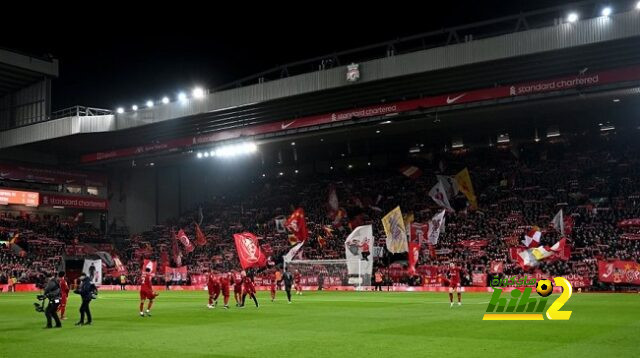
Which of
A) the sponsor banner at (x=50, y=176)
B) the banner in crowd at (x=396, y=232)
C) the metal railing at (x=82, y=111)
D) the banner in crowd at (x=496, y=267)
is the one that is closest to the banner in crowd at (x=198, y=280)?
the metal railing at (x=82, y=111)

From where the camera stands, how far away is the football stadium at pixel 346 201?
21.5 m

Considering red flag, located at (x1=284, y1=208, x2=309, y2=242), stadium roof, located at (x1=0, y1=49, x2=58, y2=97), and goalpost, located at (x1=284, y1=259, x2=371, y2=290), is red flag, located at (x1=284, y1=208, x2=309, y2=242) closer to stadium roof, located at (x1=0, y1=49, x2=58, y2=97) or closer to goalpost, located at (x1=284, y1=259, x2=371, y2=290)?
goalpost, located at (x1=284, y1=259, x2=371, y2=290)

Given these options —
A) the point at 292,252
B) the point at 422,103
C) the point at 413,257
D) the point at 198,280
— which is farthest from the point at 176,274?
the point at 422,103

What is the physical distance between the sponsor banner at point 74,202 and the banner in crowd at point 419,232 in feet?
131

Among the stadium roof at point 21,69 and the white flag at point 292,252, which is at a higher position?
the stadium roof at point 21,69

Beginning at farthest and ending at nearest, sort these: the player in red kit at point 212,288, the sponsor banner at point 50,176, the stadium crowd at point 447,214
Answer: the sponsor banner at point 50,176
the stadium crowd at point 447,214
the player in red kit at point 212,288

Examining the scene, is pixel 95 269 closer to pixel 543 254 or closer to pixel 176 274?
pixel 176 274

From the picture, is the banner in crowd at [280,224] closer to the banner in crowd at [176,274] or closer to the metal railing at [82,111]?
the banner in crowd at [176,274]

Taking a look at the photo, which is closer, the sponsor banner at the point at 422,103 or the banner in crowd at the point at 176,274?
the sponsor banner at the point at 422,103

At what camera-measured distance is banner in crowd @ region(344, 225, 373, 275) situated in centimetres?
4921

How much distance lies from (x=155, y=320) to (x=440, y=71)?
27425 millimetres

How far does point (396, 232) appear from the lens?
165ft

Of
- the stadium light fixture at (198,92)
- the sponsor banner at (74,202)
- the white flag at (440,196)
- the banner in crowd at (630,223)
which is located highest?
the stadium light fixture at (198,92)

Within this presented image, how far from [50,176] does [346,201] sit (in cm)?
3223
